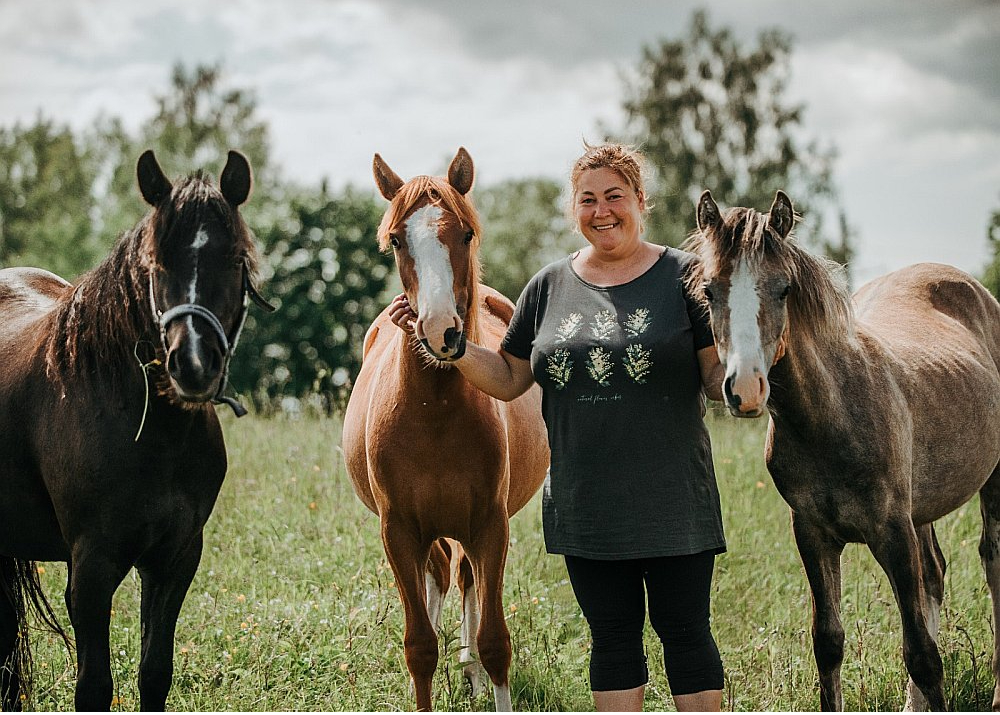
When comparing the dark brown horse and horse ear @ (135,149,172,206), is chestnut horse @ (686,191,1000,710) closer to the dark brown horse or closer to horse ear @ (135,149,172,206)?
the dark brown horse

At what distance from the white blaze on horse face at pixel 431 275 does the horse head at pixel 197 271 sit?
1.81 feet

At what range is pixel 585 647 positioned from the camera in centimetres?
475

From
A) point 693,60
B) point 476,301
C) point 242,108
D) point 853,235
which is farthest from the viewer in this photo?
point 242,108

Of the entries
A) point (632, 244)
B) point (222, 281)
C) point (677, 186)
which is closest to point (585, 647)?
point (632, 244)

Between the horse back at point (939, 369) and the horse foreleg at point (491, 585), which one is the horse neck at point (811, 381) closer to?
the horse back at point (939, 369)

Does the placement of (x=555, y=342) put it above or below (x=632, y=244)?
below

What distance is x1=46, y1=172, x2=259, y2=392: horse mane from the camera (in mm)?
2873

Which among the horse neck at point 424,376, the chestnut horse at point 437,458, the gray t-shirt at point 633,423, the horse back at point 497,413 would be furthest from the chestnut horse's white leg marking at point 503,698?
the horse neck at point 424,376

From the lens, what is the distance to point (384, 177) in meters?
3.43

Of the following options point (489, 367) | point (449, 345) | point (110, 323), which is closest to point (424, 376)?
point (489, 367)

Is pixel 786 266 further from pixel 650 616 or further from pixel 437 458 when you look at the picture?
pixel 437 458

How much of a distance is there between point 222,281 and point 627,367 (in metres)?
1.34

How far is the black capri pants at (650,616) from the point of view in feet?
9.52

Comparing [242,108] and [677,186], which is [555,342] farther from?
[242,108]
